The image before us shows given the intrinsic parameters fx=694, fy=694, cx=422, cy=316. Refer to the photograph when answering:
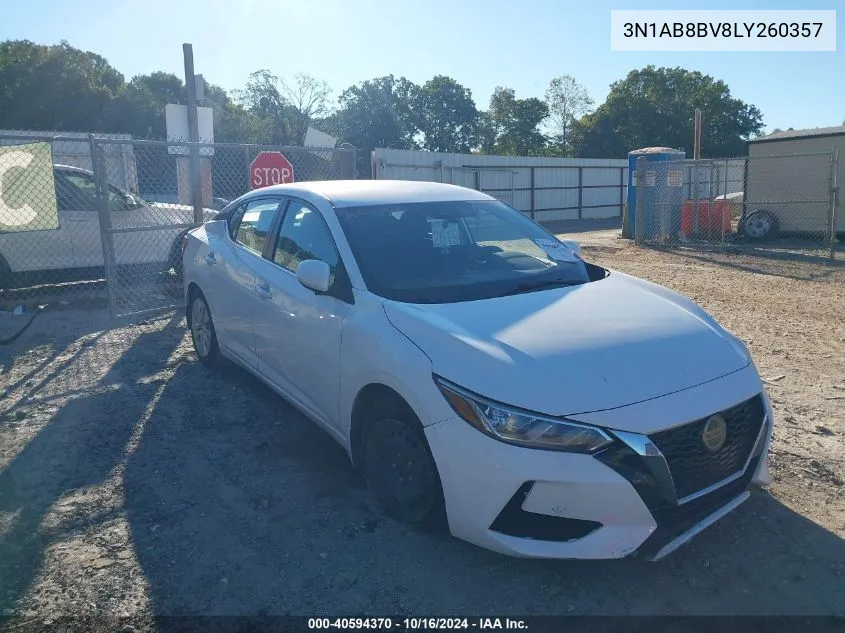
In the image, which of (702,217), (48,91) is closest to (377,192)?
(702,217)

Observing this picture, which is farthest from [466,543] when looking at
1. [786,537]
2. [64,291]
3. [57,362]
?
[64,291]

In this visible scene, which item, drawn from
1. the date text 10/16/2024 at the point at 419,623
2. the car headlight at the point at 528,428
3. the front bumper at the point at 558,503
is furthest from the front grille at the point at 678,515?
the date text 10/16/2024 at the point at 419,623

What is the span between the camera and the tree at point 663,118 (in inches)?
1841

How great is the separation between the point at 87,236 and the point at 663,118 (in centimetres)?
4479

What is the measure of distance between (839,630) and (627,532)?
3.08 ft

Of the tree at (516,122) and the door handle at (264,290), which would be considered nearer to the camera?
the door handle at (264,290)

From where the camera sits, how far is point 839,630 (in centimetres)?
280

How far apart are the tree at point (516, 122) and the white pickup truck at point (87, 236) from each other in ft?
150

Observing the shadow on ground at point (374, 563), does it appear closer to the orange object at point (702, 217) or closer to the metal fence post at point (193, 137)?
the metal fence post at point (193, 137)

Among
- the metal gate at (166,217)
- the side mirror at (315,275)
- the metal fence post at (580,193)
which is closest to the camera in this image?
the side mirror at (315,275)

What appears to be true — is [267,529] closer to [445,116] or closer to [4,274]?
[4,274]

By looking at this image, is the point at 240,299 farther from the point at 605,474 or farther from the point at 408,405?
the point at 605,474

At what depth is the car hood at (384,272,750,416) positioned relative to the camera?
2.89 m

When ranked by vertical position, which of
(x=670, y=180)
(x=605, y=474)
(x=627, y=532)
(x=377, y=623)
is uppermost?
(x=670, y=180)
